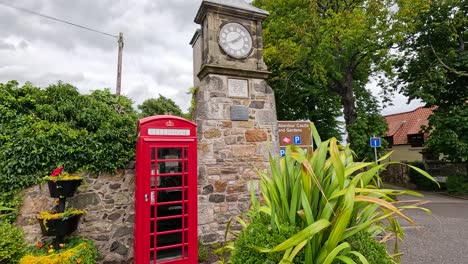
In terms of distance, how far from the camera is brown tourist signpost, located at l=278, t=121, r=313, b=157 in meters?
6.44

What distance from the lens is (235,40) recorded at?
536 cm

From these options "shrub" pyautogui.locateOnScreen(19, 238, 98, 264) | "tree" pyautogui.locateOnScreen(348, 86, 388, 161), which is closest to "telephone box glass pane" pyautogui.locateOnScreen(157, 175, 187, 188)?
"shrub" pyautogui.locateOnScreen(19, 238, 98, 264)

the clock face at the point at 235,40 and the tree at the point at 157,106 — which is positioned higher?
the tree at the point at 157,106

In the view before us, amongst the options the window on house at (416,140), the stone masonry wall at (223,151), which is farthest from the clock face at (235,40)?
the window on house at (416,140)

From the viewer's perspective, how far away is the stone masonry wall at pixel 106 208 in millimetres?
4035

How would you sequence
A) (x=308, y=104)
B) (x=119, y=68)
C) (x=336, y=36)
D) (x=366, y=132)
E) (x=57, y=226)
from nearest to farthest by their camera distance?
(x=57, y=226)
(x=336, y=36)
(x=366, y=132)
(x=119, y=68)
(x=308, y=104)

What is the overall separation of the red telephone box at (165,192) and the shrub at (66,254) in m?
0.70

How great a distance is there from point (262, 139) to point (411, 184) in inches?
606

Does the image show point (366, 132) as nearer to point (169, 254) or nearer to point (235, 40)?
point (235, 40)

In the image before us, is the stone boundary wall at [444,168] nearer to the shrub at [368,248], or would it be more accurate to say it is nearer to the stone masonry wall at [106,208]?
the shrub at [368,248]

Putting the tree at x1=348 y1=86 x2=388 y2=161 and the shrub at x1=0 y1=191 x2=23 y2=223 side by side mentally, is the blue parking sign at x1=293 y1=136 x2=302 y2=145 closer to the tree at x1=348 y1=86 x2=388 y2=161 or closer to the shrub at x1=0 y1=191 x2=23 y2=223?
the tree at x1=348 y1=86 x2=388 y2=161

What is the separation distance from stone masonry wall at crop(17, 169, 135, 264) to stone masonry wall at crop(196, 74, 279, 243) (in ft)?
4.38

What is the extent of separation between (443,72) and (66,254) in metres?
16.0

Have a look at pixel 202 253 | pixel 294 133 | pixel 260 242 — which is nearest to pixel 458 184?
pixel 294 133
